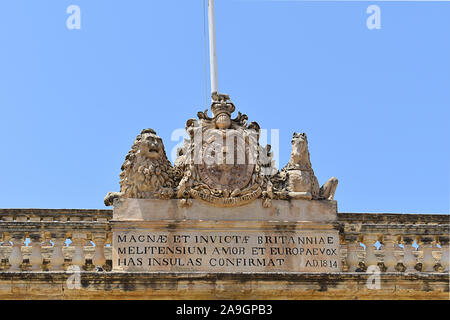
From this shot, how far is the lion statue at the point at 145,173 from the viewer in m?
15.7

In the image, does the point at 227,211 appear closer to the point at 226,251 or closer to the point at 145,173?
the point at 226,251

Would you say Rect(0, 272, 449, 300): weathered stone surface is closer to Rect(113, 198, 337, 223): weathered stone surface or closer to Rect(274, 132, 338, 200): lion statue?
Rect(113, 198, 337, 223): weathered stone surface

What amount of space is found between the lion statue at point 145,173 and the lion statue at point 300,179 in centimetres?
198

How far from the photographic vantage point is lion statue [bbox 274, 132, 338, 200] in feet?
52.4

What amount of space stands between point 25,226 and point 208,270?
320 centimetres

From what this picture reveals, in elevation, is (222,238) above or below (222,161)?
below

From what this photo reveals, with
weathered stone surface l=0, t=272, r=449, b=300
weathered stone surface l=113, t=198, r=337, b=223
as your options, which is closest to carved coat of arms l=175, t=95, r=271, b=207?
weathered stone surface l=113, t=198, r=337, b=223

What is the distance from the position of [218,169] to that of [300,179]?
1462mm

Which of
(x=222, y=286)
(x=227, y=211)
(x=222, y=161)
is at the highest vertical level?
(x=222, y=161)

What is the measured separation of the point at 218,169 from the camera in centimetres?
1595

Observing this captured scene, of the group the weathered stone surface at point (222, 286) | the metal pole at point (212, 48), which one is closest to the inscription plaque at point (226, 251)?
the weathered stone surface at point (222, 286)

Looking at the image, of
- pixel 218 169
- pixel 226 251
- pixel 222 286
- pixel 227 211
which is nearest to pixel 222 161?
pixel 218 169

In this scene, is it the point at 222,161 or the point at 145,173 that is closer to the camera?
the point at 145,173
